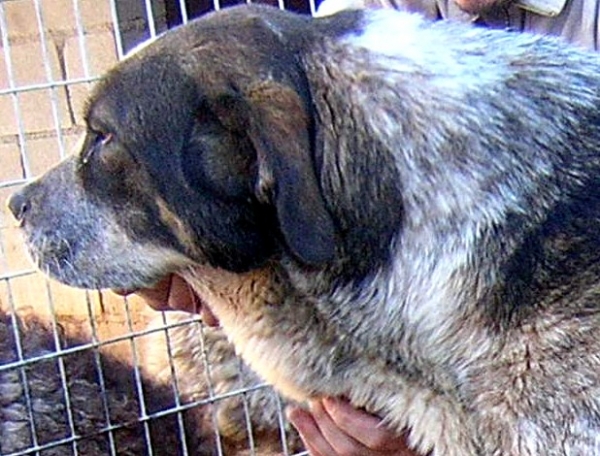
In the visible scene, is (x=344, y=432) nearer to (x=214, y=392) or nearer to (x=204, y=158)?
(x=204, y=158)

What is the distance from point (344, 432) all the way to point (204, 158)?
20.9 inches

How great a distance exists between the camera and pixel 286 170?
6.16ft

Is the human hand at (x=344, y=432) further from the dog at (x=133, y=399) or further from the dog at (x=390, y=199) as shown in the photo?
the dog at (x=133, y=399)

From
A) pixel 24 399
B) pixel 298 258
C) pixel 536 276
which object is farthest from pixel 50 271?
pixel 24 399

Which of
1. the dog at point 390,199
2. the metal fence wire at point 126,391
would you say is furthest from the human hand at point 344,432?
the metal fence wire at point 126,391

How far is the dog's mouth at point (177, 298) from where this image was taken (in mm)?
2252

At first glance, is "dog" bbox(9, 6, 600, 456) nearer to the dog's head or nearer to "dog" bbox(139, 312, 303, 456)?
the dog's head

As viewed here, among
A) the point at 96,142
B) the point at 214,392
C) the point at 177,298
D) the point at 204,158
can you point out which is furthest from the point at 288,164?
the point at 214,392

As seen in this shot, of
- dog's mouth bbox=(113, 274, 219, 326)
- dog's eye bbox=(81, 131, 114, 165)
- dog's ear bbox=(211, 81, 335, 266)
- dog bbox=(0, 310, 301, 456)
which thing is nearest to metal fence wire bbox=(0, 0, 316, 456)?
dog bbox=(0, 310, 301, 456)

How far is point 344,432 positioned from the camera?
220 cm

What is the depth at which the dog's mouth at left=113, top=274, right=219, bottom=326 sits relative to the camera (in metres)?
2.25

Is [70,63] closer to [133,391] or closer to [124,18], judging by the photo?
[124,18]

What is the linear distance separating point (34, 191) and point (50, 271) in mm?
128

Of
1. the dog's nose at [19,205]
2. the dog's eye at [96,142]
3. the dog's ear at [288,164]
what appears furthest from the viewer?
the dog's nose at [19,205]
